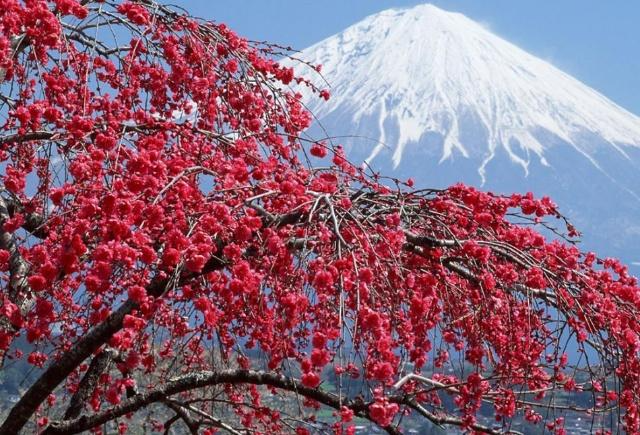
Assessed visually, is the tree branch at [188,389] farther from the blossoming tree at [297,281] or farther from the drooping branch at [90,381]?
the drooping branch at [90,381]

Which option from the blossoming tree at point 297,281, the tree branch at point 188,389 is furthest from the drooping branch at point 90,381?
the tree branch at point 188,389

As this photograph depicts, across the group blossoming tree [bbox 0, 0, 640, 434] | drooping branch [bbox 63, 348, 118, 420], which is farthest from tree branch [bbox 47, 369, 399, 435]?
drooping branch [bbox 63, 348, 118, 420]

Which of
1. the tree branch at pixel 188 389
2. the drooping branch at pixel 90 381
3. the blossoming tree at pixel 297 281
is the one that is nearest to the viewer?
the blossoming tree at pixel 297 281

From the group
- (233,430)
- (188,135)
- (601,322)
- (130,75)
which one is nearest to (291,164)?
(188,135)

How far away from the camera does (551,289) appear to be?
463cm

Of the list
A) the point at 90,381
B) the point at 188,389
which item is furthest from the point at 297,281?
the point at 90,381

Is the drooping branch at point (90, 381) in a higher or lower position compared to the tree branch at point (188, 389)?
higher

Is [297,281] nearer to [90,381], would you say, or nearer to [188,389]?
[188,389]

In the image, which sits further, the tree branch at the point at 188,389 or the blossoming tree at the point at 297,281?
the tree branch at the point at 188,389

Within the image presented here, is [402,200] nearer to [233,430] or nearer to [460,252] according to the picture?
[460,252]

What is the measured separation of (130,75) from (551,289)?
13.2ft

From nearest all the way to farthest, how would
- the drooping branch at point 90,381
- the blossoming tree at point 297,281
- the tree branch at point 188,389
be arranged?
1. the blossoming tree at point 297,281
2. the tree branch at point 188,389
3. the drooping branch at point 90,381

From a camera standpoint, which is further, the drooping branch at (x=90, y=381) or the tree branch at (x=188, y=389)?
the drooping branch at (x=90, y=381)

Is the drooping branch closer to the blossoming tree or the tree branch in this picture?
the blossoming tree
